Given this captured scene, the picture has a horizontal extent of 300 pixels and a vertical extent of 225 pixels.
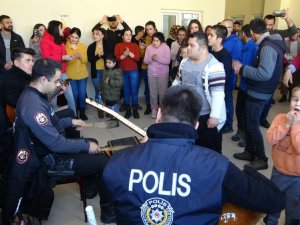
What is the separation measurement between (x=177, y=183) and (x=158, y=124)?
0.74 feet

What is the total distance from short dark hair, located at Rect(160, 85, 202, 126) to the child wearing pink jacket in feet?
10.8

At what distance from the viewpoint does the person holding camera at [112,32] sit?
5027 millimetres

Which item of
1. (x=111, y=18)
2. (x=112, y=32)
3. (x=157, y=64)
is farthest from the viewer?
(x=111, y=18)

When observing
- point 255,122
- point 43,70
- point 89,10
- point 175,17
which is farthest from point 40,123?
point 175,17

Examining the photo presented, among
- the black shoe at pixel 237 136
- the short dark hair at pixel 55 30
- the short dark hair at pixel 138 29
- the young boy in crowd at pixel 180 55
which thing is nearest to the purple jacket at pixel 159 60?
the young boy in crowd at pixel 180 55

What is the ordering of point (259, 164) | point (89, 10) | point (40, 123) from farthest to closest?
point (89, 10)
point (259, 164)
point (40, 123)

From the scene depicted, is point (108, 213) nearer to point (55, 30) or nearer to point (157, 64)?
point (157, 64)

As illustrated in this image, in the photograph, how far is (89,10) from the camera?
Result: 5.46 metres

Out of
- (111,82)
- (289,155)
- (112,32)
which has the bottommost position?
(111,82)

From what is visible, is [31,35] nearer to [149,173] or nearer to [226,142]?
[226,142]

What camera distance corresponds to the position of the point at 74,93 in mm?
4859

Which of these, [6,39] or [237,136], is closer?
[237,136]

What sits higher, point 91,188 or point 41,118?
point 41,118

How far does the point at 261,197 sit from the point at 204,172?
0.80ft
